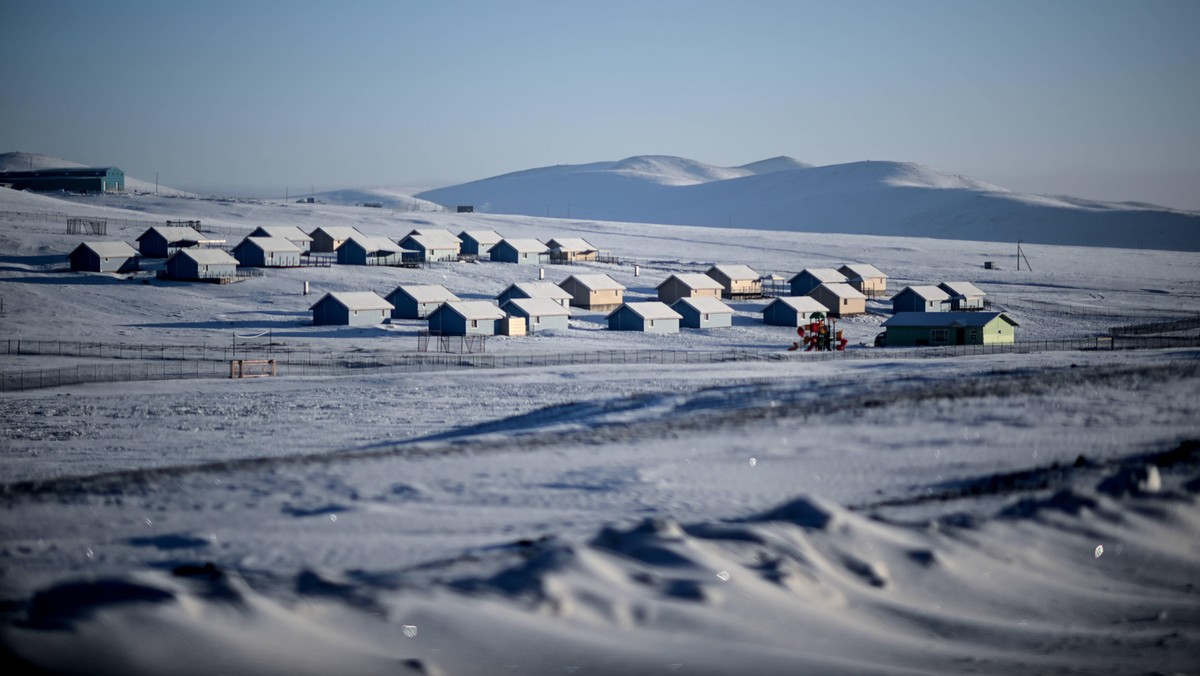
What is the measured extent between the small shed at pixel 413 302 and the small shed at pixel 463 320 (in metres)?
3.49

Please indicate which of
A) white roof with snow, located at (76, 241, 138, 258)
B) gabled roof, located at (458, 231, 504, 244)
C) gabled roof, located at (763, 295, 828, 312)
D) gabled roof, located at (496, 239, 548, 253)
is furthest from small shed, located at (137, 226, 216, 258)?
gabled roof, located at (763, 295, 828, 312)

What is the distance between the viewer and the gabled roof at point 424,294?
55466 millimetres

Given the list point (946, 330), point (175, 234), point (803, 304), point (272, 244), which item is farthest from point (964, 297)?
point (175, 234)

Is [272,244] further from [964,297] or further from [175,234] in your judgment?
[964,297]

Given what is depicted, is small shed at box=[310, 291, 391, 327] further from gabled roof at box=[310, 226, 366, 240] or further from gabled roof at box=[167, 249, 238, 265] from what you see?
gabled roof at box=[310, 226, 366, 240]

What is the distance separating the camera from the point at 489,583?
470 inches

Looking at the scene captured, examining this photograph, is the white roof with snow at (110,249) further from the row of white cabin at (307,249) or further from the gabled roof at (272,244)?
the gabled roof at (272,244)

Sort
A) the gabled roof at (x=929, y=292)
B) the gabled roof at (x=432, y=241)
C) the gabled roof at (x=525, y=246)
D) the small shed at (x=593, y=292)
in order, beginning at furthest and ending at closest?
the gabled roof at (x=525, y=246)
the gabled roof at (x=432, y=241)
the gabled roof at (x=929, y=292)
the small shed at (x=593, y=292)

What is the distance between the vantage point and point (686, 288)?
63.7m

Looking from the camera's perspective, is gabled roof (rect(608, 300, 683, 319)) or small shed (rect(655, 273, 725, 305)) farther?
small shed (rect(655, 273, 725, 305))

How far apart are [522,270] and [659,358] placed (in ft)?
112

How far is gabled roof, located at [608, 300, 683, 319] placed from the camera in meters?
54.4

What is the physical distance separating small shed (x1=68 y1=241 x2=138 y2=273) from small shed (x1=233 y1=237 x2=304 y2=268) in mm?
6432

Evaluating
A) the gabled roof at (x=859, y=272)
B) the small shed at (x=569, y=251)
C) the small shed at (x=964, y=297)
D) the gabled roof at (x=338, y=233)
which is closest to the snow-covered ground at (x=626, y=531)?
the small shed at (x=964, y=297)
